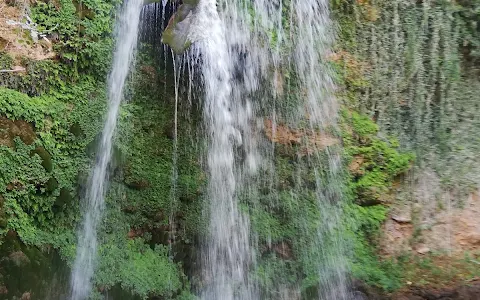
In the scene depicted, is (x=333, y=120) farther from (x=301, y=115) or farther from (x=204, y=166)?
(x=204, y=166)

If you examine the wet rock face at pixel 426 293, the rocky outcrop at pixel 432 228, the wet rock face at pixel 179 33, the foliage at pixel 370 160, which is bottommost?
the wet rock face at pixel 426 293

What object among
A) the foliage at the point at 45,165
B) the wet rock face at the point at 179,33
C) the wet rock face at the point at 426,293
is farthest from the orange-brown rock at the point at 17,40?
the wet rock face at the point at 426,293

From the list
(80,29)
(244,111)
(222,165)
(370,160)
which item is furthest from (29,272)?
(370,160)

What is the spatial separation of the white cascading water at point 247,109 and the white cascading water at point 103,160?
2.59 ft

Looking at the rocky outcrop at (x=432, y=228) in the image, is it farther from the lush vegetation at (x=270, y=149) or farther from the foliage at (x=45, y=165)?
the foliage at (x=45, y=165)

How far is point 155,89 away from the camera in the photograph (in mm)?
5605

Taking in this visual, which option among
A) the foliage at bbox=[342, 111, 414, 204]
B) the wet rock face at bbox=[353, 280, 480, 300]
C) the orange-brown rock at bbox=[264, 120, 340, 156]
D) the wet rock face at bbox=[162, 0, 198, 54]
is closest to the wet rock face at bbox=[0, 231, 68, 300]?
the wet rock face at bbox=[162, 0, 198, 54]

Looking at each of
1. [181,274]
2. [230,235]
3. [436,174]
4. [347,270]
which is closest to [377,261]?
[347,270]

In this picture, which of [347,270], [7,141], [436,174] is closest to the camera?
[7,141]

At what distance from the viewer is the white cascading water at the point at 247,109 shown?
528 cm

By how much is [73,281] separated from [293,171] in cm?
254

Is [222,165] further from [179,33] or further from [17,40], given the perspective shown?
[17,40]

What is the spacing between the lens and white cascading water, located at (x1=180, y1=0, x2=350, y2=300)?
5.28 m

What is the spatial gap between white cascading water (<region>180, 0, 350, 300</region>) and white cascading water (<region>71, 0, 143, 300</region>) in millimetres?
790
